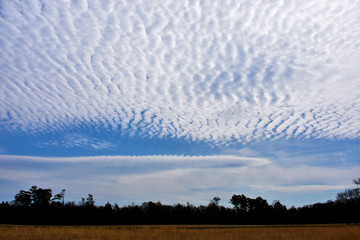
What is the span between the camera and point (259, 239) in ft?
58.3

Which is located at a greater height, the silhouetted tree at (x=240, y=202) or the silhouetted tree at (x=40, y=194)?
the silhouetted tree at (x=40, y=194)

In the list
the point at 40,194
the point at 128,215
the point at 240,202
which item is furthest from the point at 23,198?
the point at 240,202

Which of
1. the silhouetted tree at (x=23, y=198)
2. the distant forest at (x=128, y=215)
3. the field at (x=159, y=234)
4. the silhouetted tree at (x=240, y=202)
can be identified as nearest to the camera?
the field at (x=159, y=234)

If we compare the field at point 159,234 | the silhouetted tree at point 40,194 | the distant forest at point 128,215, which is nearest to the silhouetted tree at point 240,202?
the distant forest at point 128,215

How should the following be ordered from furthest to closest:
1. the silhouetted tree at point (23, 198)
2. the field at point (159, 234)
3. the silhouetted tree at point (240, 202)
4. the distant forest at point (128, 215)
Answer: the silhouetted tree at point (240, 202)
the silhouetted tree at point (23, 198)
the distant forest at point (128, 215)
the field at point (159, 234)

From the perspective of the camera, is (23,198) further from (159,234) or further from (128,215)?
(159,234)

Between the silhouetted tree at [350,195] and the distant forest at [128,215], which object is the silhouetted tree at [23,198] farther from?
the silhouetted tree at [350,195]

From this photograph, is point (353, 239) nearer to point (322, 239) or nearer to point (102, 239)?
point (322, 239)

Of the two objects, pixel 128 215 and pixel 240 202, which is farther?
pixel 240 202

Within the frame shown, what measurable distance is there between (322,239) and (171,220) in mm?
56820

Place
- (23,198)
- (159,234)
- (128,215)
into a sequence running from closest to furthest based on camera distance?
(159,234) < (128,215) < (23,198)

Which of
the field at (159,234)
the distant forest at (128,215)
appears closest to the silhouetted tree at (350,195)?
the distant forest at (128,215)

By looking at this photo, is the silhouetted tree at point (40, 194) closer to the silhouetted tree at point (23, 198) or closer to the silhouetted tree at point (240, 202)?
the silhouetted tree at point (23, 198)

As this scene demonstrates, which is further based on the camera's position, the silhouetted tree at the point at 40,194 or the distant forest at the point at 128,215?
the silhouetted tree at the point at 40,194
